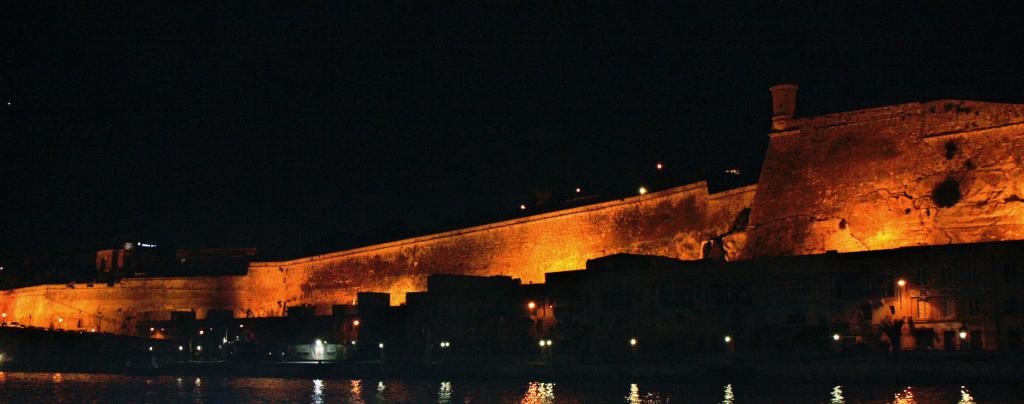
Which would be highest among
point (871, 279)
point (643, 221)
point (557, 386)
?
point (643, 221)

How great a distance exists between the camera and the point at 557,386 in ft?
108

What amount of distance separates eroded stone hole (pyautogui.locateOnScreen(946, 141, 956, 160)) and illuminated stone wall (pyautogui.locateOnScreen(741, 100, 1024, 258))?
0.04 meters

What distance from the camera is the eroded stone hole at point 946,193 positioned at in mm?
30766

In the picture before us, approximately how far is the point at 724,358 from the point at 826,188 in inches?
251

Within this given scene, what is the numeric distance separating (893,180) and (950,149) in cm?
183

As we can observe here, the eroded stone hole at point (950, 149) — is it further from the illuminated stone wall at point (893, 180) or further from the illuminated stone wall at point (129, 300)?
the illuminated stone wall at point (129, 300)

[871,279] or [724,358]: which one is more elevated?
[871,279]

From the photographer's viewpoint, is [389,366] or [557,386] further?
[389,366]

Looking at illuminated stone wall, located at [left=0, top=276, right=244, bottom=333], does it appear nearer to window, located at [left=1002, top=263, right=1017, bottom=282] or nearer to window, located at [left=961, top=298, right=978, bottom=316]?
window, located at [left=961, top=298, right=978, bottom=316]

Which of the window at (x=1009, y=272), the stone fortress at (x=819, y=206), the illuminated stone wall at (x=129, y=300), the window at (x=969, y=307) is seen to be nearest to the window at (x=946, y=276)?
the window at (x=969, y=307)

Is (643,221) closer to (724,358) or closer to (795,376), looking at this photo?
(724,358)

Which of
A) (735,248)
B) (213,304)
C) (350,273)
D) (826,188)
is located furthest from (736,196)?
(213,304)

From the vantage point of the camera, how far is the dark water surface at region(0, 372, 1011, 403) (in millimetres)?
26469

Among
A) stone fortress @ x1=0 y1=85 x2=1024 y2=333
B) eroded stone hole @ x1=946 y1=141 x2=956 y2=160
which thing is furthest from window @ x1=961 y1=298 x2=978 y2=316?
eroded stone hole @ x1=946 y1=141 x2=956 y2=160
